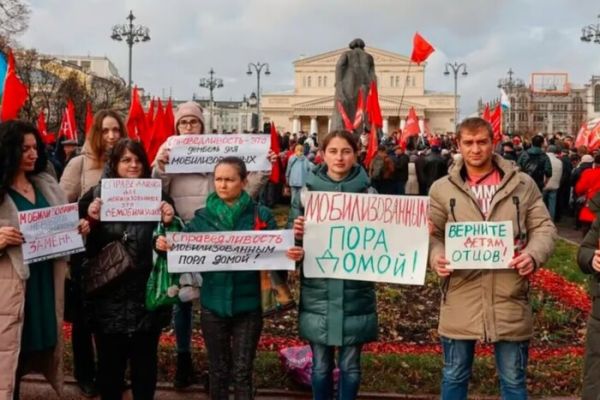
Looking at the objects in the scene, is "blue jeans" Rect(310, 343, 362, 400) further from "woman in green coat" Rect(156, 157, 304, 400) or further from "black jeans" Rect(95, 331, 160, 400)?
"black jeans" Rect(95, 331, 160, 400)

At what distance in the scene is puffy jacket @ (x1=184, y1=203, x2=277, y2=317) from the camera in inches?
172

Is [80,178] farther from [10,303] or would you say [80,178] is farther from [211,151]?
[10,303]

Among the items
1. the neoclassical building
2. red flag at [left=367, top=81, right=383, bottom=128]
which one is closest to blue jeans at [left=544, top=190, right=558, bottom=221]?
red flag at [left=367, top=81, right=383, bottom=128]

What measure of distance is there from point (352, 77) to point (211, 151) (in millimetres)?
9689

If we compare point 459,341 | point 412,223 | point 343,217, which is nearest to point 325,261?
point 343,217

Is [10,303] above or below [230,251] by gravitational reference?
below

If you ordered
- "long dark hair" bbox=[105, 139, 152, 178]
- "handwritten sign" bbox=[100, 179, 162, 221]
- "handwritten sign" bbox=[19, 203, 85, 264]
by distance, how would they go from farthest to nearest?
"long dark hair" bbox=[105, 139, 152, 178]
"handwritten sign" bbox=[100, 179, 162, 221]
"handwritten sign" bbox=[19, 203, 85, 264]

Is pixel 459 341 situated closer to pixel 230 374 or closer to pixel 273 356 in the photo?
pixel 230 374

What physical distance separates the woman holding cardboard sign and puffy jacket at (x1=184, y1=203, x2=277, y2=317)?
0.85ft

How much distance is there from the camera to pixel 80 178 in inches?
205

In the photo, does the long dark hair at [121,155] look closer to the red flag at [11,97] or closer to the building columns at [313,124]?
the red flag at [11,97]

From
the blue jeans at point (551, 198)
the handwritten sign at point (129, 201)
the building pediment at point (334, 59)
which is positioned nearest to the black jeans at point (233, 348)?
the handwritten sign at point (129, 201)

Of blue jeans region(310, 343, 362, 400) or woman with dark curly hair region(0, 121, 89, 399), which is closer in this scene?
woman with dark curly hair region(0, 121, 89, 399)

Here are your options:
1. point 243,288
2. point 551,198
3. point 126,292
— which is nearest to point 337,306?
point 243,288
